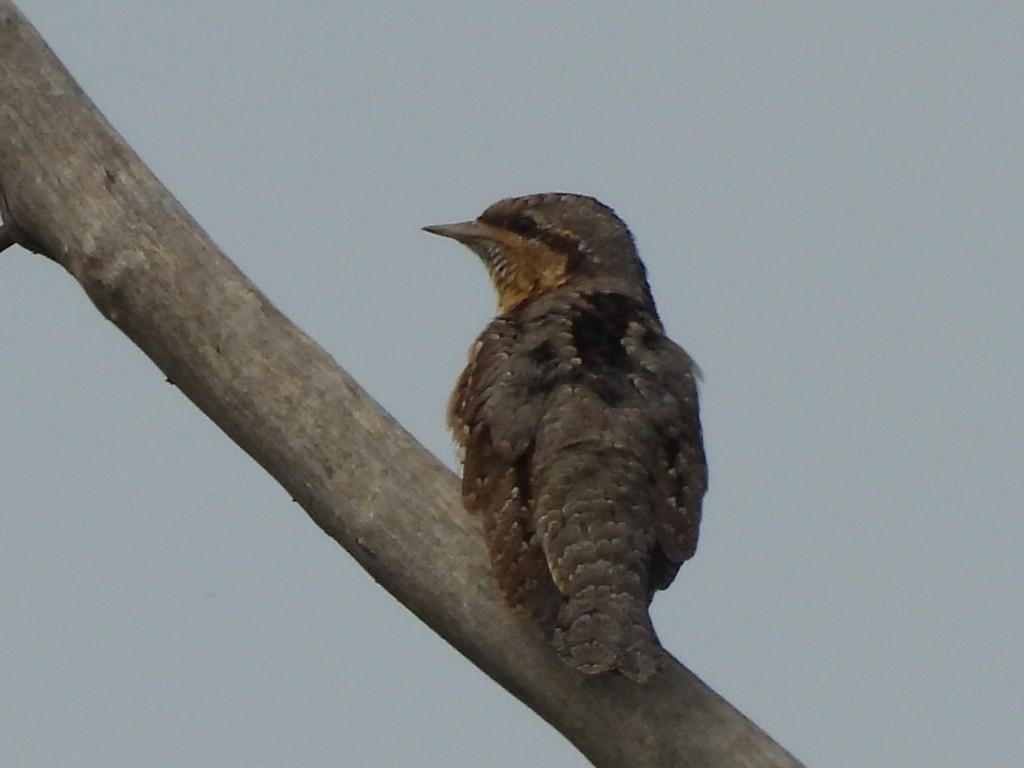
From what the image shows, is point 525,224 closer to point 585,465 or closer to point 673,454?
point 673,454

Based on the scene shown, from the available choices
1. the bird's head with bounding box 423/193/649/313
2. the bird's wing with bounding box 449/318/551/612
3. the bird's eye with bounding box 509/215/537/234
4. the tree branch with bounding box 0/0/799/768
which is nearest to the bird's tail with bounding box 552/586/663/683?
the bird's wing with bounding box 449/318/551/612

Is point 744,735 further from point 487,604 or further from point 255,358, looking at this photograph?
point 255,358

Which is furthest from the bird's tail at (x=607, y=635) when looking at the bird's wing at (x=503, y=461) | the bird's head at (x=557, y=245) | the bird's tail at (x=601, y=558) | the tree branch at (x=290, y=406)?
the bird's head at (x=557, y=245)

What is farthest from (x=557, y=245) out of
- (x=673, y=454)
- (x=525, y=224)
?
(x=673, y=454)

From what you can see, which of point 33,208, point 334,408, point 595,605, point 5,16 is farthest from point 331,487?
point 5,16

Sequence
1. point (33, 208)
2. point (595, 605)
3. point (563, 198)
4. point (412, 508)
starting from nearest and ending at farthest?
point (595, 605) → point (412, 508) → point (33, 208) → point (563, 198)
